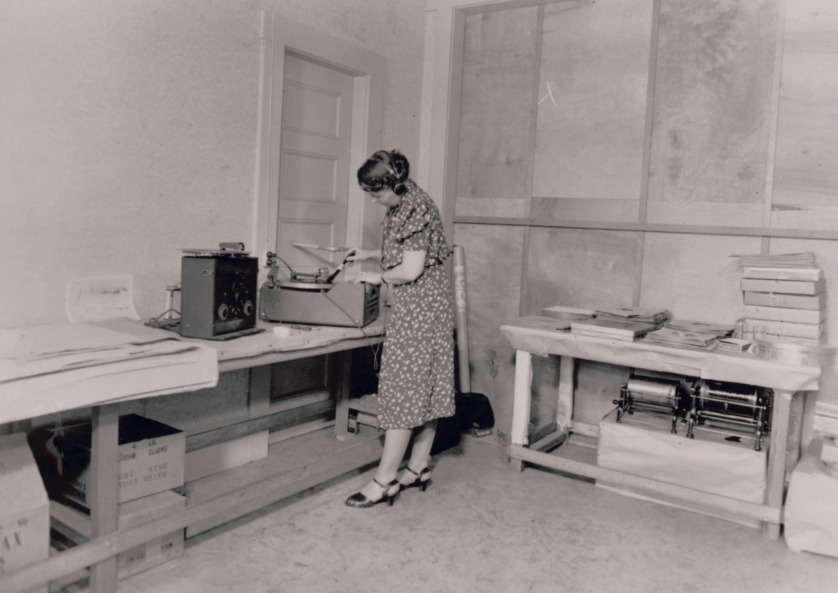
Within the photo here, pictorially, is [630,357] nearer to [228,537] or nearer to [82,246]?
[228,537]

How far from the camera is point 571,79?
164 inches

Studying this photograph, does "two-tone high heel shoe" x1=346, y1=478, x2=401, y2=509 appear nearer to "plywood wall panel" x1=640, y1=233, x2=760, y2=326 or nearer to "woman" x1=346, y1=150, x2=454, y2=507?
"woman" x1=346, y1=150, x2=454, y2=507

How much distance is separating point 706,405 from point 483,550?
134cm

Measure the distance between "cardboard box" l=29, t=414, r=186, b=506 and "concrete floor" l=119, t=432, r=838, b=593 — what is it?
30 centimetres

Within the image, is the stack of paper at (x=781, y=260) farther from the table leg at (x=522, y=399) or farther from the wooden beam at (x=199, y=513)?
the wooden beam at (x=199, y=513)

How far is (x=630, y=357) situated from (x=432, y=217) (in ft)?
3.57

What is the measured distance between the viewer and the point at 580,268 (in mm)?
4172

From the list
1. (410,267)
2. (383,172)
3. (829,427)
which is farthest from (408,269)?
(829,427)

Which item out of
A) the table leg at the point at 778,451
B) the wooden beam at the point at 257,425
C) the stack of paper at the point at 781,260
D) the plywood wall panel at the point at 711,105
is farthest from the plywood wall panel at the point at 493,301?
the table leg at the point at 778,451

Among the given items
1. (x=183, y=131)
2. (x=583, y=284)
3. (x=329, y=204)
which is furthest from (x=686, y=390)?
(x=183, y=131)

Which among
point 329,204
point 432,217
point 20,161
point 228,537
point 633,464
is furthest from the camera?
point 329,204

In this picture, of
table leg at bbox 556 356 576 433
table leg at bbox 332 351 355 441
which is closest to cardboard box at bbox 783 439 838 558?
table leg at bbox 556 356 576 433

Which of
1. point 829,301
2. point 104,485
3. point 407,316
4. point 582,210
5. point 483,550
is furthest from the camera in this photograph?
point 582,210

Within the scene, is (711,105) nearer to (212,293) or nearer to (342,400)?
(342,400)
